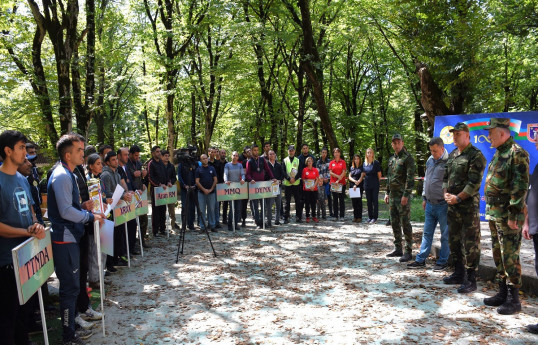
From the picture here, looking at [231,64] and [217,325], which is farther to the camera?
[231,64]

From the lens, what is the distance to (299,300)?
205 inches

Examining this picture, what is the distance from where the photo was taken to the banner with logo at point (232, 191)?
33.6 feet

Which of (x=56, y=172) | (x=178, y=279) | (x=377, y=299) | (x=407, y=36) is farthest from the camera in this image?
(x=407, y=36)

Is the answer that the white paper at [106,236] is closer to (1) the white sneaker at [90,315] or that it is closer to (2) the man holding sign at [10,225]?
(1) the white sneaker at [90,315]

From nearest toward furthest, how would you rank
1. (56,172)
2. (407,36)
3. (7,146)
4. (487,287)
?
(7,146) → (56,172) → (487,287) → (407,36)

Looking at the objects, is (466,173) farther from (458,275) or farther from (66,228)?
(66,228)

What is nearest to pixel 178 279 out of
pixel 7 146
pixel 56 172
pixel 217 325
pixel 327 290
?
pixel 217 325

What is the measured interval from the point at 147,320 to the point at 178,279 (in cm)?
162

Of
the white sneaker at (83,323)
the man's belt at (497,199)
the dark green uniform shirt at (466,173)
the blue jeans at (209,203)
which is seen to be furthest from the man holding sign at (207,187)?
the man's belt at (497,199)

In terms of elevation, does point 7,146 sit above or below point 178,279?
above

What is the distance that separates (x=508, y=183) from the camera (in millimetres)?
4559

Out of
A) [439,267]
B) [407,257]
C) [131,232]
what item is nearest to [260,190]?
[131,232]

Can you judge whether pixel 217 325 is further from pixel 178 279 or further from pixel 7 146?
pixel 7 146

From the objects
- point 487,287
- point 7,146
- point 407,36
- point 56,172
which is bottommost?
point 487,287
